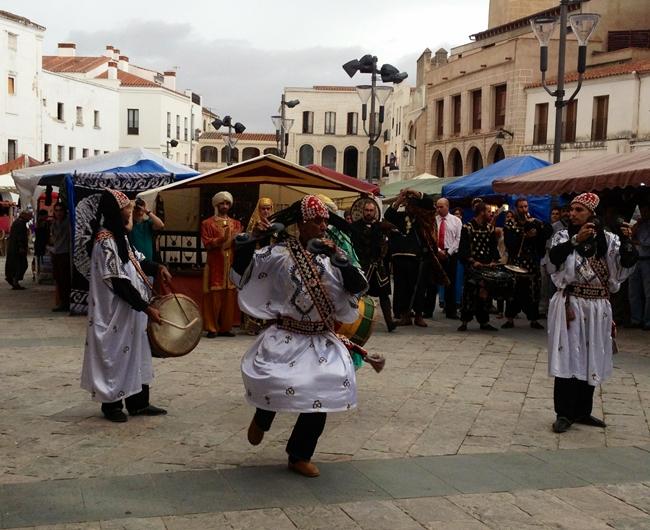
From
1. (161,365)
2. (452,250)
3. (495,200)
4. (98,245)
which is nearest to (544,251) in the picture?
(452,250)

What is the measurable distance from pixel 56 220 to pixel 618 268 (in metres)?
10.2

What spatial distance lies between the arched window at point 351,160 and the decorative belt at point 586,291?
77.2 m

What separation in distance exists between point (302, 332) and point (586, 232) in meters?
2.38

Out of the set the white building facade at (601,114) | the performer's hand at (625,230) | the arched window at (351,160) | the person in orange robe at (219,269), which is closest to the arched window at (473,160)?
the white building facade at (601,114)

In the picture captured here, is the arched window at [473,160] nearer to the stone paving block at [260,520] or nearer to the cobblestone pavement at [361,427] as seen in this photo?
the cobblestone pavement at [361,427]

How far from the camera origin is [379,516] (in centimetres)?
473

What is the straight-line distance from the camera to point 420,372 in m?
9.08

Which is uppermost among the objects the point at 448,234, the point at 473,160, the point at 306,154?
the point at 306,154

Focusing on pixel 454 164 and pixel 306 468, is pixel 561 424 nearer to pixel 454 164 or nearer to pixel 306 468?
pixel 306 468

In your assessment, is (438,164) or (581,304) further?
(438,164)

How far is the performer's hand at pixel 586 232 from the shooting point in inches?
257

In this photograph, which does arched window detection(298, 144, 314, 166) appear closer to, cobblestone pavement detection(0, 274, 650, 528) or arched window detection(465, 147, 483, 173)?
arched window detection(465, 147, 483, 173)

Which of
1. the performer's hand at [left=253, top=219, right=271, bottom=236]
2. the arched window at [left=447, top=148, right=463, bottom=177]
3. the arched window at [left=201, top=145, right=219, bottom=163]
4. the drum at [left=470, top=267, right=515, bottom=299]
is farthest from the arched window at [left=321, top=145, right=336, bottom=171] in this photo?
the performer's hand at [left=253, top=219, right=271, bottom=236]

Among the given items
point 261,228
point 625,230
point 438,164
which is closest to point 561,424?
point 625,230
